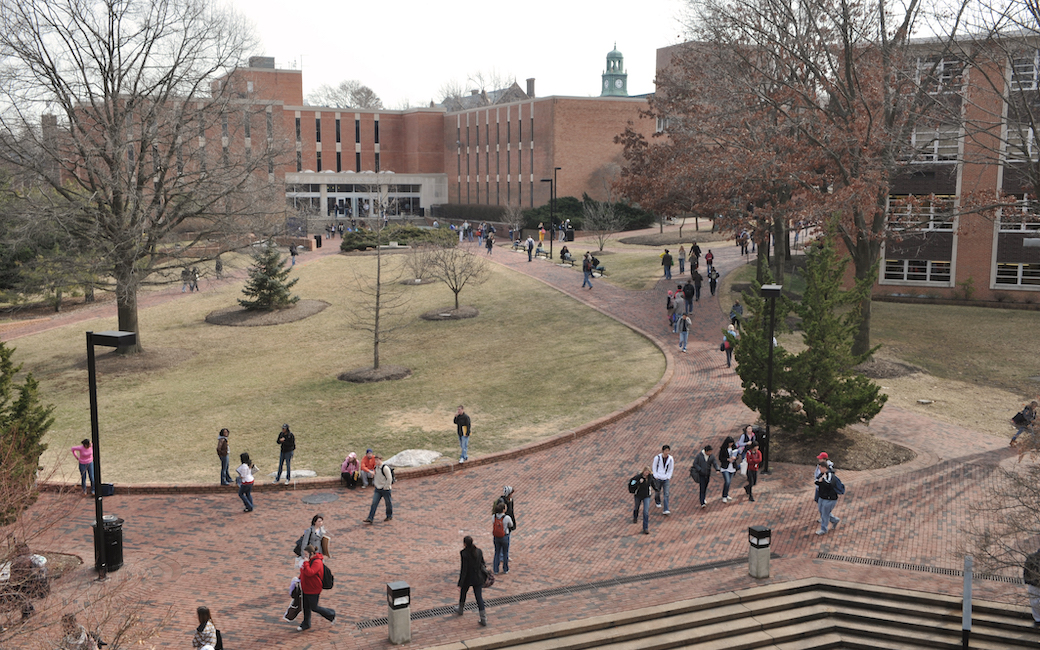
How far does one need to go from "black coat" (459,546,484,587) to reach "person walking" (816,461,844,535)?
6.37 m

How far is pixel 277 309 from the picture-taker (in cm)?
3841

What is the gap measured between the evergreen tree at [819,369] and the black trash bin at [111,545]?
1301 cm

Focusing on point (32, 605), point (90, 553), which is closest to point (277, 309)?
point (90, 553)

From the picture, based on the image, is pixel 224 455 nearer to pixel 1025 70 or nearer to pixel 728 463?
pixel 728 463

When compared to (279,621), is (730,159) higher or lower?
higher

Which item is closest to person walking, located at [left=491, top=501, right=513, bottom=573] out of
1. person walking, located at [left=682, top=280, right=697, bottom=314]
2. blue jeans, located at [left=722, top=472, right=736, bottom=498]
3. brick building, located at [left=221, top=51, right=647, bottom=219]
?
blue jeans, located at [left=722, top=472, right=736, bottom=498]

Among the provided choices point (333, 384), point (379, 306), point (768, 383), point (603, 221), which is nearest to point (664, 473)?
point (768, 383)

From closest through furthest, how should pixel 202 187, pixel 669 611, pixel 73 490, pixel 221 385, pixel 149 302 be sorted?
pixel 669 611
pixel 73 490
pixel 221 385
pixel 202 187
pixel 149 302

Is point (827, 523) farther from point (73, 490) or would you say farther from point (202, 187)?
point (202, 187)

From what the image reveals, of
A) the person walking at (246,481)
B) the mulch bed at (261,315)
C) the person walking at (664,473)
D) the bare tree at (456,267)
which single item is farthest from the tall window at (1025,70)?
the mulch bed at (261,315)

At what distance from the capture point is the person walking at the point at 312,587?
11828 millimetres

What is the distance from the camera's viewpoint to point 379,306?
2938cm

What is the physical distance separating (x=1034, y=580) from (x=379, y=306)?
21673 millimetres

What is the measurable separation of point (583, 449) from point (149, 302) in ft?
96.1
